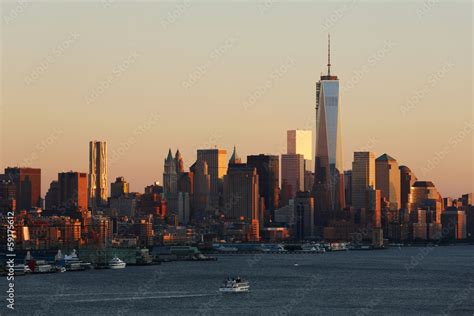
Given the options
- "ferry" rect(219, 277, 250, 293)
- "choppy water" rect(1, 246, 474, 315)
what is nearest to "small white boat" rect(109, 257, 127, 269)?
"choppy water" rect(1, 246, 474, 315)

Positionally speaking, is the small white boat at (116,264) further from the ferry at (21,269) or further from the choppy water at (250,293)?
the ferry at (21,269)

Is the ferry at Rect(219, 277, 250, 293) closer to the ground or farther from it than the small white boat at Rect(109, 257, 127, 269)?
closer to the ground

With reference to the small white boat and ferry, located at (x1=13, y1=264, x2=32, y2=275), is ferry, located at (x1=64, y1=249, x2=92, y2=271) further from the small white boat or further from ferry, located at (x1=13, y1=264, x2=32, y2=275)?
ferry, located at (x1=13, y1=264, x2=32, y2=275)

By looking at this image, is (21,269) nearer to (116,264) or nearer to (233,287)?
(116,264)

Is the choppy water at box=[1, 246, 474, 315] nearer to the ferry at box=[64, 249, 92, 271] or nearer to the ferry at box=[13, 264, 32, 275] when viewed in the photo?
the ferry at box=[13, 264, 32, 275]

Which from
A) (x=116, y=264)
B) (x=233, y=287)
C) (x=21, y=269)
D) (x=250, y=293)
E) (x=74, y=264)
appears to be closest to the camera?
(x=250, y=293)

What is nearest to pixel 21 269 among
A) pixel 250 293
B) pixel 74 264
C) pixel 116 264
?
pixel 74 264

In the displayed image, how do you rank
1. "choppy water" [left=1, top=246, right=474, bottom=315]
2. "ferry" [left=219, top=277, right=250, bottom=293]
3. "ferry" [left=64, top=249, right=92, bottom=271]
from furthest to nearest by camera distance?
"ferry" [left=64, top=249, right=92, bottom=271]
"ferry" [left=219, top=277, right=250, bottom=293]
"choppy water" [left=1, top=246, right=474, bottom=315]

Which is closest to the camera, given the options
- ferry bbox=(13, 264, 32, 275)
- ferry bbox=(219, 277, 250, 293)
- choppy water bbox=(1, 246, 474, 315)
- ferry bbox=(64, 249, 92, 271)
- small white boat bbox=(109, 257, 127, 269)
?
choppy water bbox=(1, 246, 474, 315)

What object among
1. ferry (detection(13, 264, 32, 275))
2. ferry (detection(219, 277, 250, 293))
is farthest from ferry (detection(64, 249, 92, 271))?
ferry (detection(219, 277, 250, 293))

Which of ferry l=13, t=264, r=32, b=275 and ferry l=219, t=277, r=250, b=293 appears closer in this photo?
ferry l=219, t=277, r=250, b=293

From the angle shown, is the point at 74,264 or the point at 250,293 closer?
the point at 250,293
